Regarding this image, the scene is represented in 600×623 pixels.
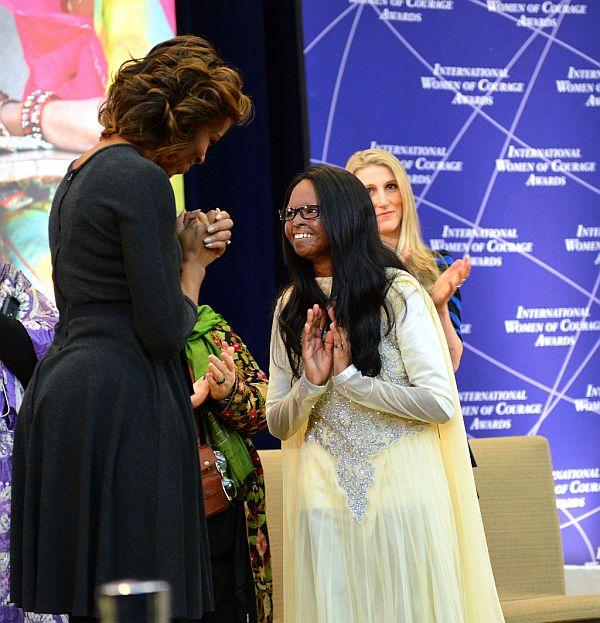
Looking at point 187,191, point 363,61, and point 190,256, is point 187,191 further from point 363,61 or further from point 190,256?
point 190,256

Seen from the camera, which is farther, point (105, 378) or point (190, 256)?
point (190, 256)

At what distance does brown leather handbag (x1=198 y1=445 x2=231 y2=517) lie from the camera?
3.11m

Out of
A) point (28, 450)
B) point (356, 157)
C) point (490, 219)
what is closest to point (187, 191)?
point (356, 157)

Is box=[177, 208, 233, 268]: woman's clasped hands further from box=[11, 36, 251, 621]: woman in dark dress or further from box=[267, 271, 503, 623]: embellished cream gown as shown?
box=[267, 271, 503, 623]: embellished cream gown

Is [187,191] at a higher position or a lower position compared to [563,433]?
higher

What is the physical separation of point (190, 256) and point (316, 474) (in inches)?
32.1

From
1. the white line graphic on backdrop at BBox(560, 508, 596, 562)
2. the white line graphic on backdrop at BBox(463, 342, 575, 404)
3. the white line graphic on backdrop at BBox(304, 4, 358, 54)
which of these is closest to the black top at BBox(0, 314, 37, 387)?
the white line graphic on backdrop at BBox(304, 4, 358, 54)

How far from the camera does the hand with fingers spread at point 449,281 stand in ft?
10.5

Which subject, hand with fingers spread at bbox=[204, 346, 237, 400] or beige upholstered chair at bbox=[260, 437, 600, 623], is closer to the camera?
hand with fingers spread at bbox=[204, 346, 237, 400]

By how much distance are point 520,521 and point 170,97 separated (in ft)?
8.40

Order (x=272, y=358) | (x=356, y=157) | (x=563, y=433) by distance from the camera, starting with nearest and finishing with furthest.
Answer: (x=272, y=358)
(x=356, y=157)
(x=563, y=433)

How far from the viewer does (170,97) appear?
2.08 meters

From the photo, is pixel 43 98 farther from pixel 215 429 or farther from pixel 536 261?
pixel 536 261

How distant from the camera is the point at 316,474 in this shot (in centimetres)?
276
